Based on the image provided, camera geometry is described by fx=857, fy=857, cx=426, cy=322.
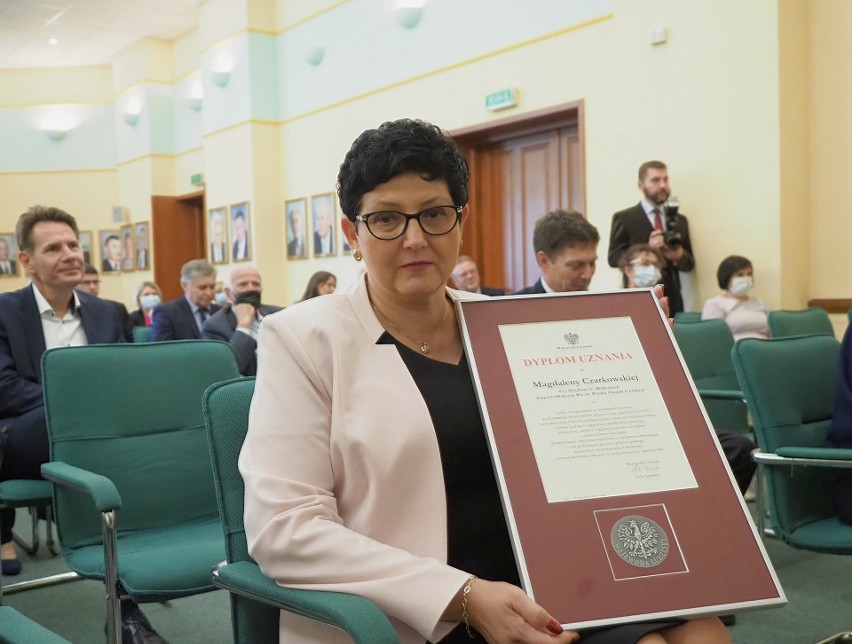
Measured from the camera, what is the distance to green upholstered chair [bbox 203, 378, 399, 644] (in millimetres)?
1217

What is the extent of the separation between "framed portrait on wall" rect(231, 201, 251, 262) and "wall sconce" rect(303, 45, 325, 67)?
1859 millimetres

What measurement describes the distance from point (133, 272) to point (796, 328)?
1080 cm

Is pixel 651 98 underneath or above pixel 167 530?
above

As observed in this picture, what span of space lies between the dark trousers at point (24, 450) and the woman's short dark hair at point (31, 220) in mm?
828

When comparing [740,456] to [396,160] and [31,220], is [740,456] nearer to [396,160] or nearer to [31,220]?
[396,160]

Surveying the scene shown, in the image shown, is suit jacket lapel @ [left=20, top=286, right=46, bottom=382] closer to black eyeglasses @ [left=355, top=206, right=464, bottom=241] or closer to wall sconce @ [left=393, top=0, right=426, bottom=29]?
black eyeglasses @ [left=355, top=206, right=464, bottom=241]

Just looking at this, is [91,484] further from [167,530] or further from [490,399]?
[490,399]

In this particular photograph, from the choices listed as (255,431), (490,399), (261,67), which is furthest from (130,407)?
(261,67)

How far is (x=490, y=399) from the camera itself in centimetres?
149

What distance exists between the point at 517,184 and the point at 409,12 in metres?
1.98

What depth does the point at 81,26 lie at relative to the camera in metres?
11.5

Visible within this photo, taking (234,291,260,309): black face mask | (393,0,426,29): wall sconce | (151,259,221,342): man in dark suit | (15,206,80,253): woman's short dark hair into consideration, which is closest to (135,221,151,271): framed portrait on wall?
(393,0,426,29): wall sconce

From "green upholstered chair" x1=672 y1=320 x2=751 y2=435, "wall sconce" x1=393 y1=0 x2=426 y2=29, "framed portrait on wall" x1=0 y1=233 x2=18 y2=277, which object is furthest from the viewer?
"framed portrait on wall" x1=0 y1=233 x2=18 y2=277

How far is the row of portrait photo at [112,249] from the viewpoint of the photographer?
42.1 feet
